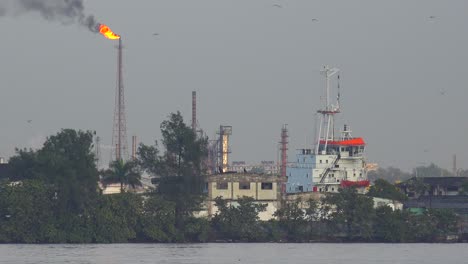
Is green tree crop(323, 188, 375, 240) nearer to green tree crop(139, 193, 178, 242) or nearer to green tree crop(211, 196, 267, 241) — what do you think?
green tree crop(211, 196, 267, 241)

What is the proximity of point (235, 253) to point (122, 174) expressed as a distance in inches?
1781

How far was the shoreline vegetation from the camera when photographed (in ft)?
471

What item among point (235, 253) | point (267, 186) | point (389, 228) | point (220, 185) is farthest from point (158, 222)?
point (389, 228)

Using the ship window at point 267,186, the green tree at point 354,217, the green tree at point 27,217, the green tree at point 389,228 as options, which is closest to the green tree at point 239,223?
the green tree at point 354,217

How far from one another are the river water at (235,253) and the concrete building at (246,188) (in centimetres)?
2191

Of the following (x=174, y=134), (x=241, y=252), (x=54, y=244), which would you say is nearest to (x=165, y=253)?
(x=241, y=252)

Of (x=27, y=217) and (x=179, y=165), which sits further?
(x=179, y=165)

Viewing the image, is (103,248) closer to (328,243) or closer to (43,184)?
(43,184)

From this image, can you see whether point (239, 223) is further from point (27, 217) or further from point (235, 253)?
point (235, 253)

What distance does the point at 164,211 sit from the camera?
146m

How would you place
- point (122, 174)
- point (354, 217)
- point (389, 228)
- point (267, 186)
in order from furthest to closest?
1. point (267, 186)
2. point (122, 174)
3. point (389, 228)
4. point (354, 217)

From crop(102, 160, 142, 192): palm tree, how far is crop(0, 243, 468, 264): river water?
80.4ft

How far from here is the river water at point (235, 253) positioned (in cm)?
11079

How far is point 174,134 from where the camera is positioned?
512 ft
